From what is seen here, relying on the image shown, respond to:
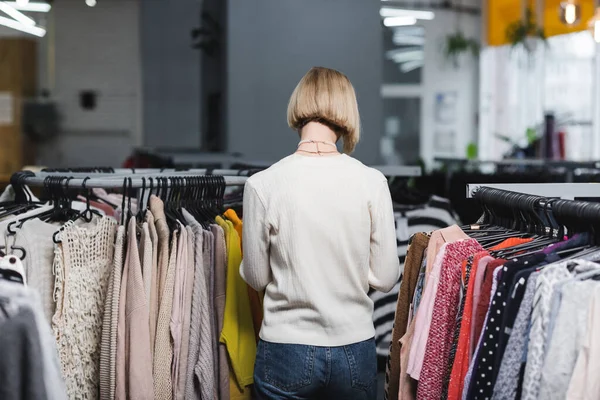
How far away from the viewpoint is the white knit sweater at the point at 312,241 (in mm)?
2107

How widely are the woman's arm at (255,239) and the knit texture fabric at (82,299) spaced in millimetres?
444

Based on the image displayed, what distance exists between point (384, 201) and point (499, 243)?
34 cm

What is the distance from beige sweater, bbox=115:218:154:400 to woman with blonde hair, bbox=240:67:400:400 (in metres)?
0.31

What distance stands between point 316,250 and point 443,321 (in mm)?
394

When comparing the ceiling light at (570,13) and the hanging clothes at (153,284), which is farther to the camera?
the ceiling light at (570,13)

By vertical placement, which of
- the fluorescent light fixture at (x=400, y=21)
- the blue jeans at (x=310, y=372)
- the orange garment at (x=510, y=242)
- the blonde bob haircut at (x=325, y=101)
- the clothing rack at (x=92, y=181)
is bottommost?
the blue jeans at (x=310, y=372)

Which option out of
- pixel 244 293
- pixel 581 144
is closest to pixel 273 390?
pixel 244 293

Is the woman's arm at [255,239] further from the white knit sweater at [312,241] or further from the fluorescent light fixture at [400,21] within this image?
the fluorescent light fixture at [400,21]

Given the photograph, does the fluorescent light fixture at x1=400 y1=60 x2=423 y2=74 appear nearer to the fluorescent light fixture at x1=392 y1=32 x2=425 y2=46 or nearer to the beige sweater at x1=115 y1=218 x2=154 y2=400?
the fluorescent light fixture at x1=392 y1=32 x2=425 y2=46

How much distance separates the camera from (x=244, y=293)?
2361mm

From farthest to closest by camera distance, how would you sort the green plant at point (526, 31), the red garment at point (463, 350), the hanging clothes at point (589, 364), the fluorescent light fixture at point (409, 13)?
the fluorescent light fixture at point (409, 13), the green plant at point (526, 31), the red garment at point (463, 350), the hanging clothes at point (589, 364)

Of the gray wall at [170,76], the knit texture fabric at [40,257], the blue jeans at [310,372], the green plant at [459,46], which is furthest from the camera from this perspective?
the green plant at [459,46]

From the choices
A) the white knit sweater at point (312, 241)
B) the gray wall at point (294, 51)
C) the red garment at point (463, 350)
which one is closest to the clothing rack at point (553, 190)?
the white knit sweater at point (312, 241)

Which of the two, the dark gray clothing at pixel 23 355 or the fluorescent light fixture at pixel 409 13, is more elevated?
the fluorescent light fixture at pixel 409 13
